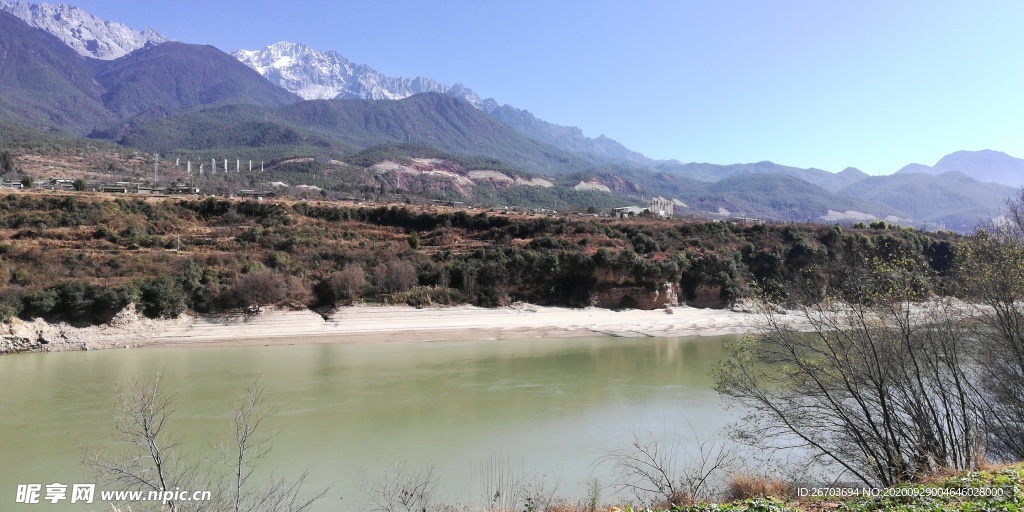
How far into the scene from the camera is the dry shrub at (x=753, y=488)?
9.24m

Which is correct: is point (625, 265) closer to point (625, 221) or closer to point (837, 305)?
point (625, 221)

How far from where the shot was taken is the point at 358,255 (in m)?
37.4

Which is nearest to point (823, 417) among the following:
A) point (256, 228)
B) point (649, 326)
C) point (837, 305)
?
point (837, 305)

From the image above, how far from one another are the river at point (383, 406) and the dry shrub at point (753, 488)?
273 cm

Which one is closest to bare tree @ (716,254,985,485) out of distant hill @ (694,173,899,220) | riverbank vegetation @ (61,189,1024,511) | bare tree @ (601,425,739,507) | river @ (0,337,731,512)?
riverbank vegetation @ (61,189,1024,511)

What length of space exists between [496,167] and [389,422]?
107464 mm

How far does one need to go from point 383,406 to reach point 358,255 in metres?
21.7

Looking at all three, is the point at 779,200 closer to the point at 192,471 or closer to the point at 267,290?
the point at 267,290

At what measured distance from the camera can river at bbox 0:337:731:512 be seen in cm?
1218

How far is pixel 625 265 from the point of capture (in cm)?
3753

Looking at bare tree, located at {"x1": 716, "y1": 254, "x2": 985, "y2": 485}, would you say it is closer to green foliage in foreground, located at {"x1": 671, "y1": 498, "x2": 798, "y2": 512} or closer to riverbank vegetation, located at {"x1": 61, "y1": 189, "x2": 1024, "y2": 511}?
riverbank vegetation, located at {"x1": 61, "y1": 189, "x2": 1024, "y2": 511}

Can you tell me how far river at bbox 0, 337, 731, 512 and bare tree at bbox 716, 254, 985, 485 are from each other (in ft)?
14.3

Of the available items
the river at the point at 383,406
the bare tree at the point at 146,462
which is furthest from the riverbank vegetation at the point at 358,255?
the bare tree at the point at 146,462

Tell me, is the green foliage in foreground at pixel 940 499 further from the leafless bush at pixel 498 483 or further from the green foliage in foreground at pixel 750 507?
the leafless bush at pixel 498 483
